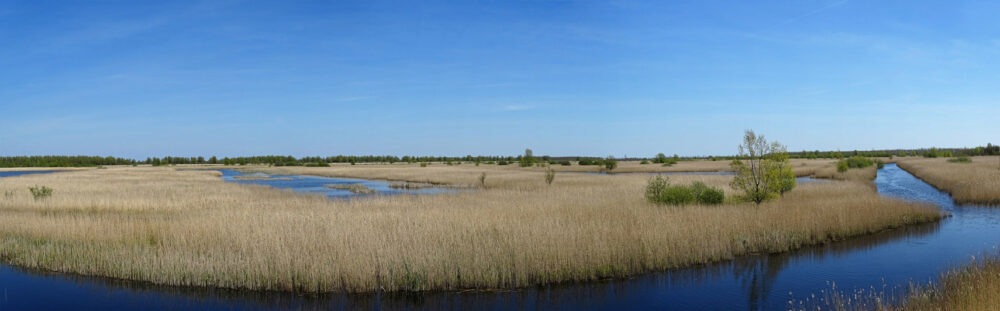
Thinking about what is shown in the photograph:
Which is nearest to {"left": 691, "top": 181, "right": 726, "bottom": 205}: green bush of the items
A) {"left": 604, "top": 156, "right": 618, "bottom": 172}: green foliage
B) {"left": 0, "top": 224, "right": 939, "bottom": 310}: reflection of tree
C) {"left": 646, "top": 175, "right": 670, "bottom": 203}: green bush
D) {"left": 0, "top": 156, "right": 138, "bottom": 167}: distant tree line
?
{"left": 646, "top": 175, "right": 670, "bottom": 203}: green bush

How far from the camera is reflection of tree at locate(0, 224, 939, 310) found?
9711mm

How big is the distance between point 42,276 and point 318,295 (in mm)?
7442

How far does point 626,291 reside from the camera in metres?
10.7

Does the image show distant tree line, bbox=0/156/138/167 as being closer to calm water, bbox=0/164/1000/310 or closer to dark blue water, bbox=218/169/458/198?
dark blue water, bbox=218/169/458/198

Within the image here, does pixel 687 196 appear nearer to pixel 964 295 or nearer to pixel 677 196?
pixel 677 196

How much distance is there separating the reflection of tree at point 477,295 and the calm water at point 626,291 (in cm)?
2

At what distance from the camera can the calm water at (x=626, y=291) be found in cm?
980

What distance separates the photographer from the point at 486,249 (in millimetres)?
11781

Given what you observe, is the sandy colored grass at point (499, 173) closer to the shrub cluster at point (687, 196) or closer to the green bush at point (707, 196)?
the shrub cluster at point (687, 196)

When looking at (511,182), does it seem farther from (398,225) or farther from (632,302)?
(632,302)

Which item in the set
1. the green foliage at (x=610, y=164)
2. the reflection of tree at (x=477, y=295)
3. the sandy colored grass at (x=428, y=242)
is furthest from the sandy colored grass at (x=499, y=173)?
the reflection of tree at (x=477, y=295)

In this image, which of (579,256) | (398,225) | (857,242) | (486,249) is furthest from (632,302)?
(857,242)

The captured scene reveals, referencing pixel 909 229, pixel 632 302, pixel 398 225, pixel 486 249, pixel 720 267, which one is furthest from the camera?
pixel 909 229

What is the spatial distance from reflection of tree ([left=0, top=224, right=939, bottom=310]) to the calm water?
2 centimetres
